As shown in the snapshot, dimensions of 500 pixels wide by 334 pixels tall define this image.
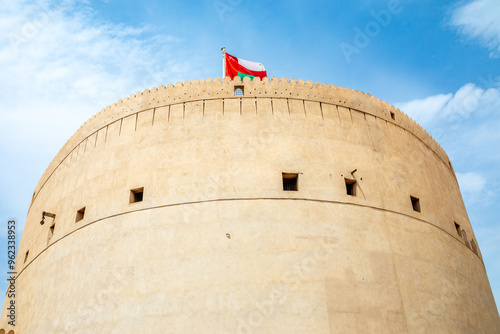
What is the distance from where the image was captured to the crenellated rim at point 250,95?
11.0 m

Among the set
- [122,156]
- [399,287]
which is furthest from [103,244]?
[399,287]

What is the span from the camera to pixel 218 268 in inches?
347

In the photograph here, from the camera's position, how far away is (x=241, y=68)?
13250 millimetres

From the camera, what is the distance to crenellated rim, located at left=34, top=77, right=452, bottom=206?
36.2 ft

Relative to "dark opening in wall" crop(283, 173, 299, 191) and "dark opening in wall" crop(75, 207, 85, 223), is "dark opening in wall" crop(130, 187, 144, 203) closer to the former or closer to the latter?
"dark opening in wall" crop(75, 207, 85, 223)

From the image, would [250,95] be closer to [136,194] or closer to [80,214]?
[136,194]

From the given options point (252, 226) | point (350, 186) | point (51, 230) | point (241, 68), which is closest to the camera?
point (252, 226)

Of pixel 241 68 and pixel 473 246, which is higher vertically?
pixel 241 68

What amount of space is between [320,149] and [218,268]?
137 inches

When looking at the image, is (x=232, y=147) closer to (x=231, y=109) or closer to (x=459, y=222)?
(x=231, y=109)

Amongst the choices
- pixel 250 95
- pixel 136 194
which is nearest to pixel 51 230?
pixel 136 194

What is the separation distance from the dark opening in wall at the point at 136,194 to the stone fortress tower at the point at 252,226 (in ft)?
0.10

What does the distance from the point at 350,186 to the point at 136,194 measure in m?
4.62

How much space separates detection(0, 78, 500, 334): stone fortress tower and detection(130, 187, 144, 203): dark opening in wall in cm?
3
